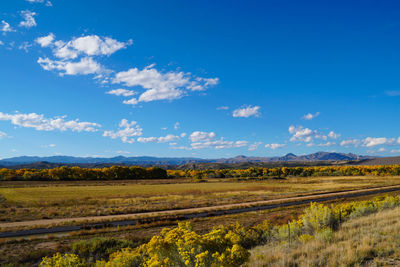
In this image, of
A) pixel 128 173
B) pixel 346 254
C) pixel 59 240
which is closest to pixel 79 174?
pixel 128 173

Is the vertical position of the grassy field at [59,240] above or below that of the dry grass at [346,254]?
below

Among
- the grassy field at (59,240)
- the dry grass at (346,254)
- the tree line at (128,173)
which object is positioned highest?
the dry grass at (346,254)

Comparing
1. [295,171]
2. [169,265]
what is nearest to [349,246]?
[169,265]

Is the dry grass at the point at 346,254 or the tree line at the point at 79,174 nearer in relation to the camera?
the dry grass at the point at 346,254

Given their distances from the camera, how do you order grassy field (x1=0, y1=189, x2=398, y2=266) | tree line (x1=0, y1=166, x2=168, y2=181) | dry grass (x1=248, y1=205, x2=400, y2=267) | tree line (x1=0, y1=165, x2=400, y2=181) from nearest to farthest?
dry grass (x1=248, y1=205, x2=400, y2=267) < grassy field (x1=0, y1=189, x2=398, y2=266) < tree line (x1=0, y1=166, x2=168, y2=181) < tree line (x1=0, y1=165, x2=400, y2=181)

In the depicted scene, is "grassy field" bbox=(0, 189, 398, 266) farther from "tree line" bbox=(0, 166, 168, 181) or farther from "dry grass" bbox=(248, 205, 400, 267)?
"tree line" bbox=(0, 166, 168, 181)

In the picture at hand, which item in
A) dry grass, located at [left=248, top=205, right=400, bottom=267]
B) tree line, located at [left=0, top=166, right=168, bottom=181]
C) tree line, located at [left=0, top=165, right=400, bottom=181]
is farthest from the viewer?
tree line, located at [left=0, top=165, right=400, bottom=181]

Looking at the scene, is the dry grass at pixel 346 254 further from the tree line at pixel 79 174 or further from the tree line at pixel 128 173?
the tree line at pixel 128 173

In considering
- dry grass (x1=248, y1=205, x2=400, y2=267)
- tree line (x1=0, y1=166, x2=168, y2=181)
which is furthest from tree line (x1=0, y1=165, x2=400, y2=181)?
dry grass (x1=248, y1=205, x2=400, y2=267)

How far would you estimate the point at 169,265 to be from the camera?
6695mm

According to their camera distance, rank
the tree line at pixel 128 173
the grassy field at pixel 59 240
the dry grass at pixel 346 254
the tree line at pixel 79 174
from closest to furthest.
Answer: the dry grass at pixel 346 254, the grassy field at pixel 59 240, the tree line at pixel 79 174, the tree line at pixel 128 173

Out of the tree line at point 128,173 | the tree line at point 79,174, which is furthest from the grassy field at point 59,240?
the tree line at point 128,173

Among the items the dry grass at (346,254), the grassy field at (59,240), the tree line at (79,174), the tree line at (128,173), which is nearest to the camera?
the dry grass at (346,254)

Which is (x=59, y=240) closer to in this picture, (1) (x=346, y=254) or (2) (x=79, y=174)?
(1) (x=346, y=254)
